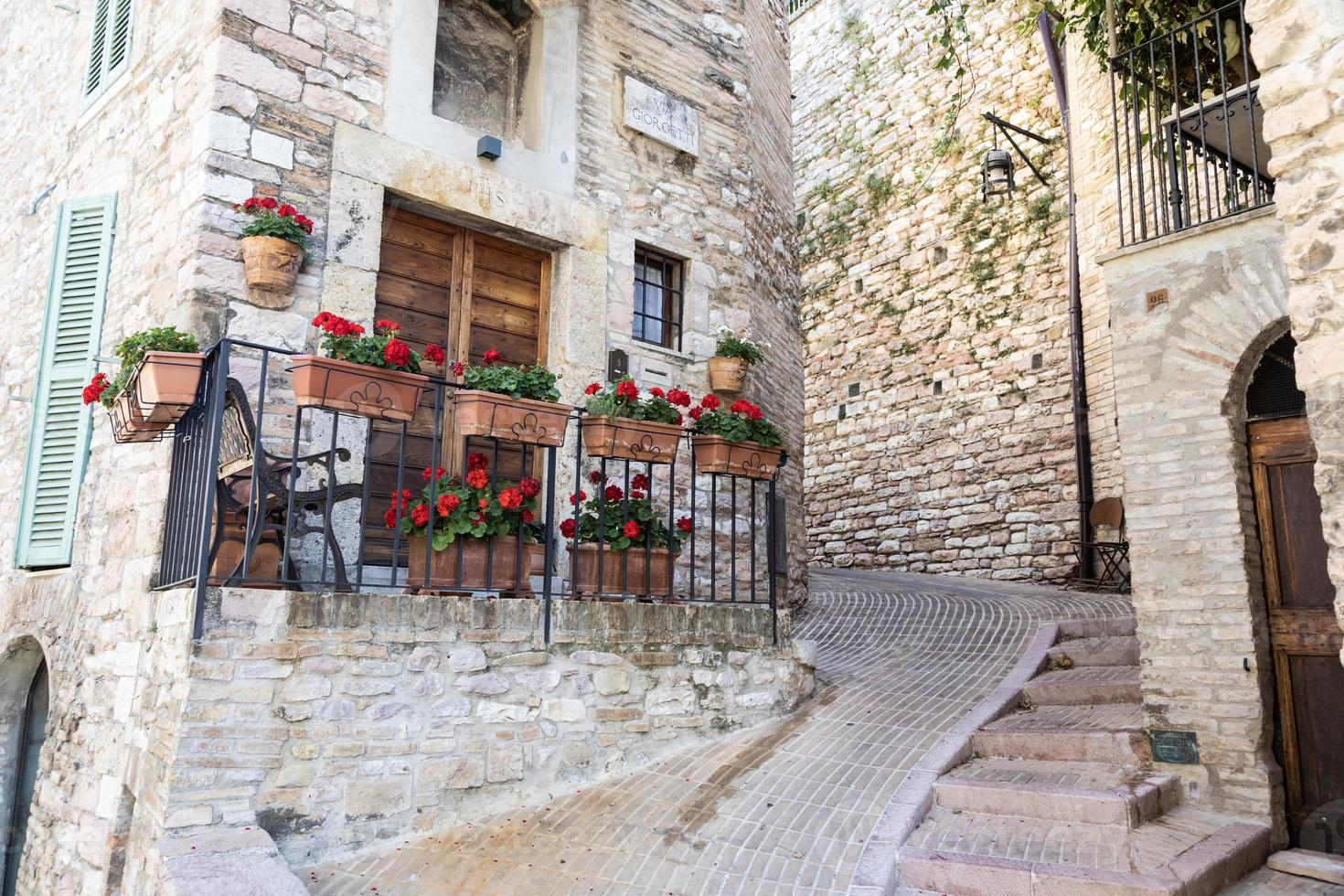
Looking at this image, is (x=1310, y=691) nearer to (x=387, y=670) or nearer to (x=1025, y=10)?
(x=387, y=670)

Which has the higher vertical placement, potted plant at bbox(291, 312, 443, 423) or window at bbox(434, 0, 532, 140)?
window at bbox(434, 0, 532, 140)

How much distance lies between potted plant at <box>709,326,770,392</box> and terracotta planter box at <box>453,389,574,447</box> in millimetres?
2620

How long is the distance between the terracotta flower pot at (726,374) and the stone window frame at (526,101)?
1.62m

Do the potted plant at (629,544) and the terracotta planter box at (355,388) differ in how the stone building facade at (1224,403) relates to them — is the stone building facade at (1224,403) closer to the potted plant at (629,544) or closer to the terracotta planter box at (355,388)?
the potted plant at (629,544)

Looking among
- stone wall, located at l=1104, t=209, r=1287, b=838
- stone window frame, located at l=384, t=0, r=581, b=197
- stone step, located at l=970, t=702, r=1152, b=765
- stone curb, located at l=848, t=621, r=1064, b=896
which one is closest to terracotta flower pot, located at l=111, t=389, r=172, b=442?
stone window frame, located at l=384, t=0, r=581, b=197

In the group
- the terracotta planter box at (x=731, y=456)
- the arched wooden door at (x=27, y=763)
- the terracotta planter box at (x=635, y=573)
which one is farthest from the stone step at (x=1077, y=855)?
the arched wooden door at (x=27, y=763)

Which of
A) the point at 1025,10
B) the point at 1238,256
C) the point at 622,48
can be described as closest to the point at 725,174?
the point at 622,48

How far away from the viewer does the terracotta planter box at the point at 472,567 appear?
4699 millimetres

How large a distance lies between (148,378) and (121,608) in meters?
1.46

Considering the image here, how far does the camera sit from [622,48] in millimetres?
7465

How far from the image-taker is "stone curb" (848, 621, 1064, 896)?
13.0ft

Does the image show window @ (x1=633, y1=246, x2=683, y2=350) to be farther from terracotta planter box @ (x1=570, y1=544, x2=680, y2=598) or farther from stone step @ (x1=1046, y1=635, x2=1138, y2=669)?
stone step @ (x1=1046, y1=635, x2=1138, y2=669)

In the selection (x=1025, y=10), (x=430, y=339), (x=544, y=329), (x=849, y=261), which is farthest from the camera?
(x=849, y=261)

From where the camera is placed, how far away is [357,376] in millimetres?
4406
